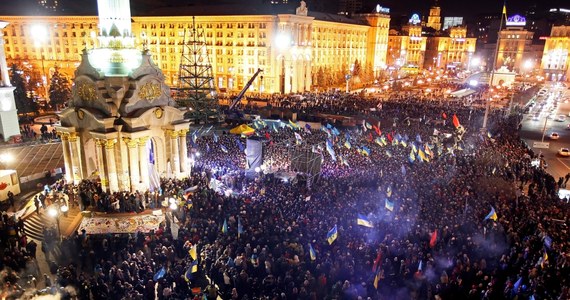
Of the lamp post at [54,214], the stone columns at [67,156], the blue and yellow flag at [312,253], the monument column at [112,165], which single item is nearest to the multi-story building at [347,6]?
the stone columns at [67,156]

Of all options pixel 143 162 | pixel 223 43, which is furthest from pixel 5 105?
pixel 223 43

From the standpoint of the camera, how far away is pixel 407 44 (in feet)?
449

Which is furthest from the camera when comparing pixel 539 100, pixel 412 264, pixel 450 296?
pixel 539 100

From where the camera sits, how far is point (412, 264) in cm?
1593

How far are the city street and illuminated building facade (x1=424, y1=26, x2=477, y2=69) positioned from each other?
81928mm

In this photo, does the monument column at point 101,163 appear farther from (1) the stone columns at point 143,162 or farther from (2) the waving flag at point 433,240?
(2) the waving flag at point 433,240

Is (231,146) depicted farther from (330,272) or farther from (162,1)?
(162,1)

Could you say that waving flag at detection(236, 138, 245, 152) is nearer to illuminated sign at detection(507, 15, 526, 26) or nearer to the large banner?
the large banner

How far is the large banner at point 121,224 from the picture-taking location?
2092 centimetres

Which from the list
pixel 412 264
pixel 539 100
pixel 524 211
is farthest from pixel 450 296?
pixel 539 100

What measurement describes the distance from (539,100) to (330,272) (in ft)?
255

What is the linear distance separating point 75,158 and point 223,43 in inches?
2458

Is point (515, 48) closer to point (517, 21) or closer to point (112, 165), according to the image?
point (517, 21)

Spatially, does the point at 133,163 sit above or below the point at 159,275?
above
